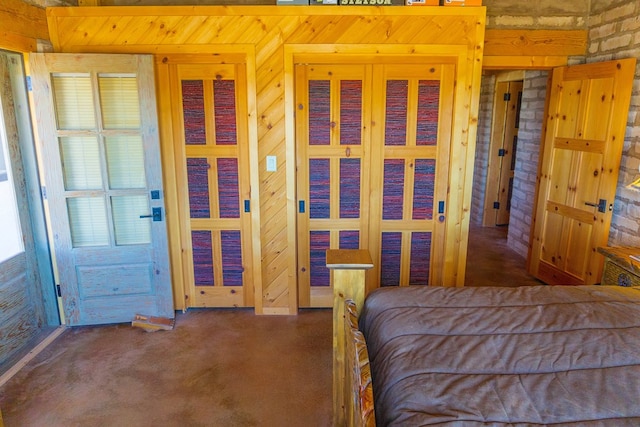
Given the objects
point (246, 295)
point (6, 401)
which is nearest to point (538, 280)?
point (246, 295)

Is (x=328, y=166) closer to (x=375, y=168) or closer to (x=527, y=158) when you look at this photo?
(x=375, y=168)

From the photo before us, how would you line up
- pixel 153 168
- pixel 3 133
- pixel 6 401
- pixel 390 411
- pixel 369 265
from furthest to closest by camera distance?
1. pixel 153 168
2. pixel 3 133
3. pixel 6 401
4. pixel 369 265
5. pixel 390 411

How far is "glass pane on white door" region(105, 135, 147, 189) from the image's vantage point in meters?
3.32

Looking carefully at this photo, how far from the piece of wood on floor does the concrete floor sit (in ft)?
0.17

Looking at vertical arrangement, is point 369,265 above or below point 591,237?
above

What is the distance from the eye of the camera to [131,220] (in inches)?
135

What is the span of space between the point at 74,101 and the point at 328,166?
6.55 ft

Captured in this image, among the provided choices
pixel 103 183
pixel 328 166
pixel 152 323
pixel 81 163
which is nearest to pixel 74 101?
pixel 81 163

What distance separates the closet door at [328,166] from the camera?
134 inches

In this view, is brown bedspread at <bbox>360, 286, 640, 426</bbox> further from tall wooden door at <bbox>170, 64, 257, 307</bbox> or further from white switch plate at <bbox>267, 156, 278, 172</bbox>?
tall wooden door at <bbox>170, 64, 257, 307</bbox>

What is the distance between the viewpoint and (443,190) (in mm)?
3561

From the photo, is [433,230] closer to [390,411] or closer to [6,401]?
[390,411]

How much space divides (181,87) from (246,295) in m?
1.82

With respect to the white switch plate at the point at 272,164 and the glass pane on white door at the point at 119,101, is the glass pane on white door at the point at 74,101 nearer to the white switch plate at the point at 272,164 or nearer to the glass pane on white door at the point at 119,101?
the glass pane on white door at the point at 119,101
